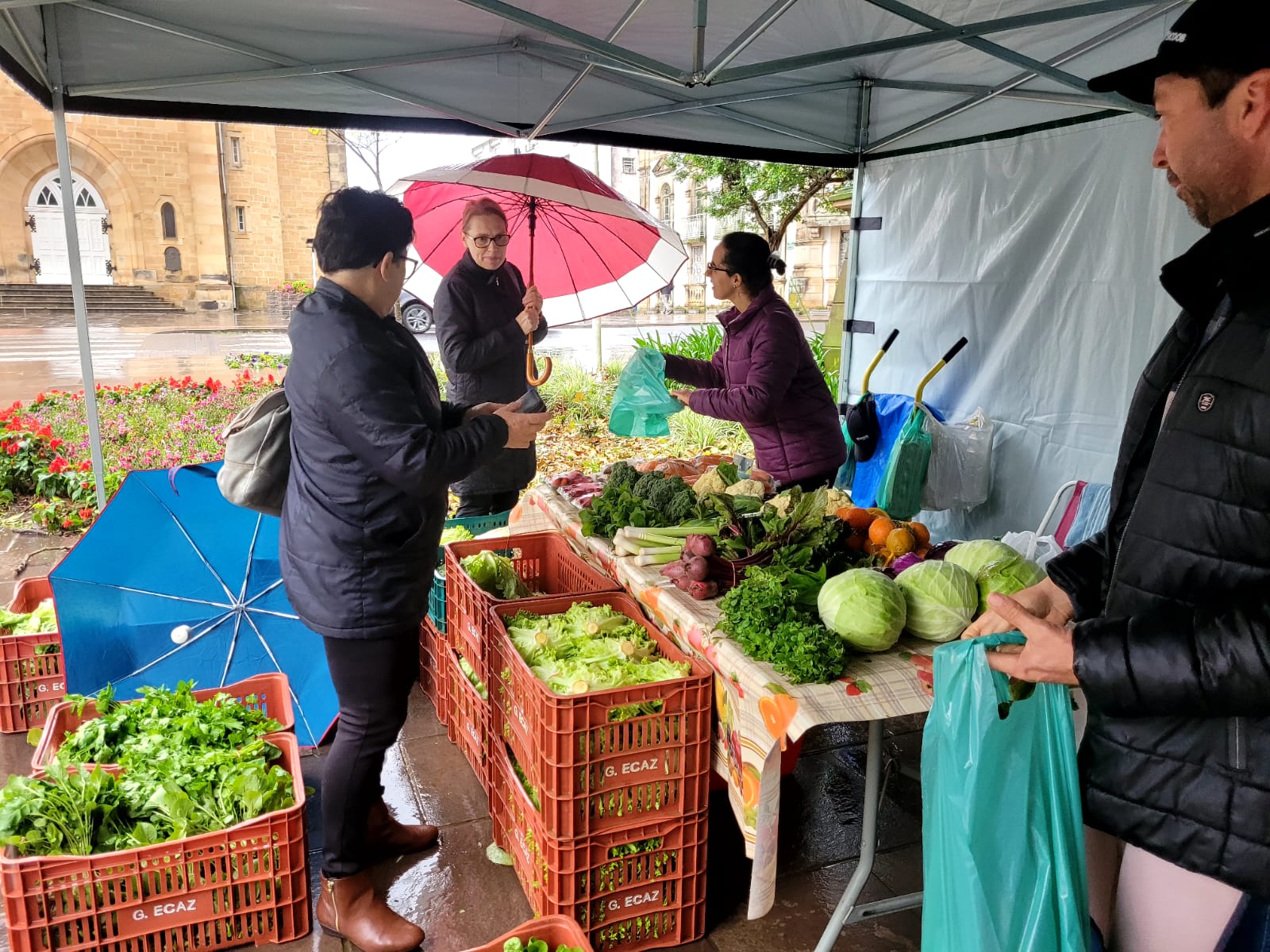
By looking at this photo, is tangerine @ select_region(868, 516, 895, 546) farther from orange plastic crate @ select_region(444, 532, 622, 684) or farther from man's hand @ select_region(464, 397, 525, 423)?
man's hand @ select_region(464, 397, 525, 423)

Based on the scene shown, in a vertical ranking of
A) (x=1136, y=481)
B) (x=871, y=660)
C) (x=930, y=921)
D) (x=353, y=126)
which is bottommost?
(x=930, y=921)

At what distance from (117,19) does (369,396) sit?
3.01 meters

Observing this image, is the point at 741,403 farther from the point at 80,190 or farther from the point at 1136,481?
the point at 80,190

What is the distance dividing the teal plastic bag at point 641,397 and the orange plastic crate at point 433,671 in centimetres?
127

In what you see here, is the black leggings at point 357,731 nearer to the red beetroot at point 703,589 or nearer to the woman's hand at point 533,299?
the red beetroot at point 703,589

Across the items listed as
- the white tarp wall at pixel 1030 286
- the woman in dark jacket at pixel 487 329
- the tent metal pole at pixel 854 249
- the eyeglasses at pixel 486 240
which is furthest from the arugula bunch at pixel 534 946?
the tent metal pole at pixel 854 249

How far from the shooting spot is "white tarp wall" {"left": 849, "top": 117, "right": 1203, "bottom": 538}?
4277 mm

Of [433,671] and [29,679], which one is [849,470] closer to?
[433,671]

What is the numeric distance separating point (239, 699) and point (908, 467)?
376cm

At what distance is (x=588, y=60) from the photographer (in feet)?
13.6

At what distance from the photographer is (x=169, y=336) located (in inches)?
787

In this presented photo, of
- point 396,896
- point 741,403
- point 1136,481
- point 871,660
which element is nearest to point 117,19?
point 741,403

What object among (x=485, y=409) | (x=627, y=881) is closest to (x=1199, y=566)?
(x=627, y=881)

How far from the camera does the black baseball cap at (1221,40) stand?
122 centimetres
